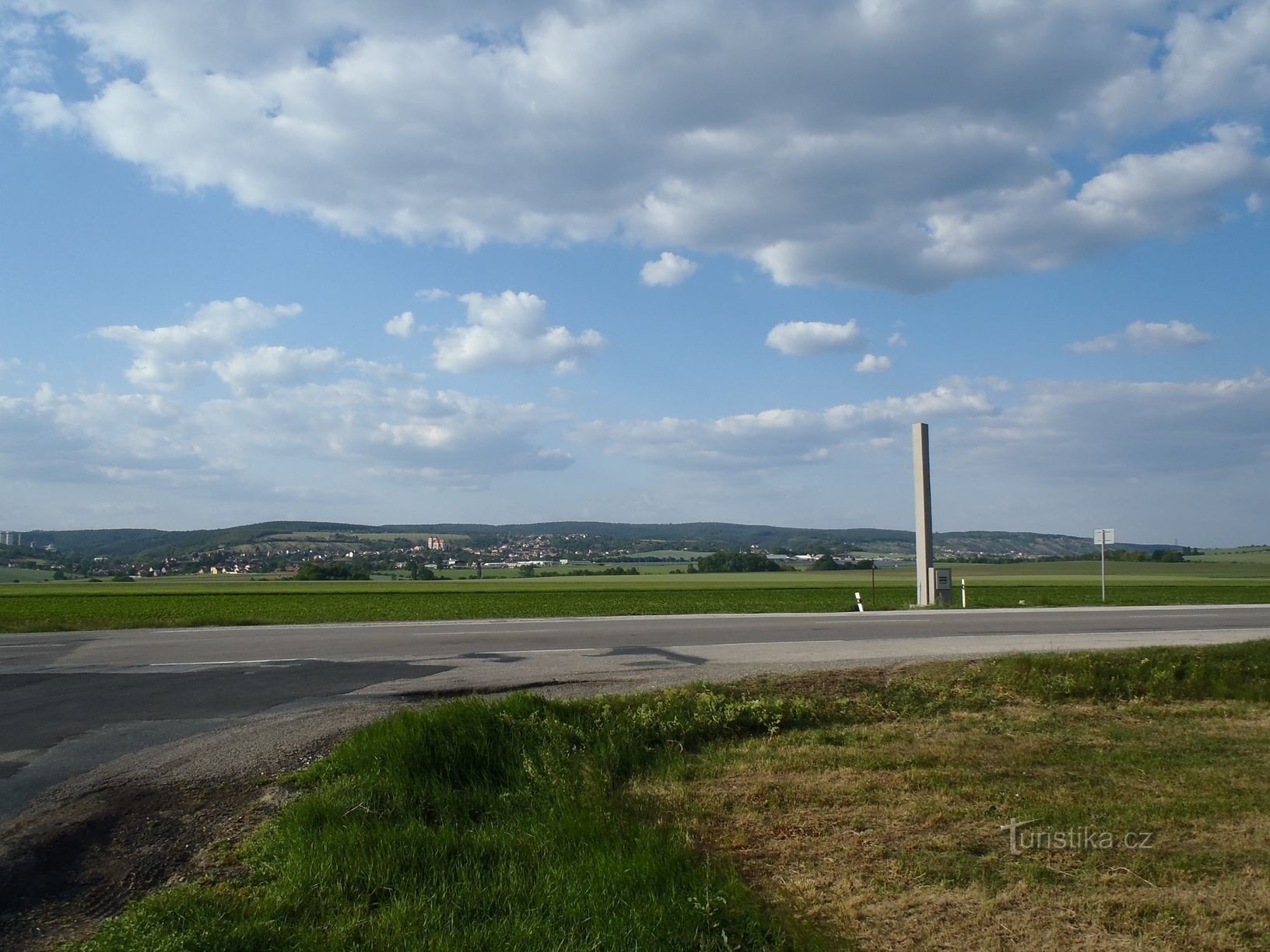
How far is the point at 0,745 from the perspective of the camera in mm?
9148

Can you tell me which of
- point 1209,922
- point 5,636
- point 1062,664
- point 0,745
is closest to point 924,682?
point 1062,664

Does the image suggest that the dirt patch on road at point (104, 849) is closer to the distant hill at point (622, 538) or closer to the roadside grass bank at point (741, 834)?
the roadside grass bank at point (741, 834)

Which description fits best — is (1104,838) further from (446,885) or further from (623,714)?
(623,714)

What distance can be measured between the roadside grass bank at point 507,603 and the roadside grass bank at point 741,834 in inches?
719

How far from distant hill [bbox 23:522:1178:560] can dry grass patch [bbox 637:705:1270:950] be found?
116 meters

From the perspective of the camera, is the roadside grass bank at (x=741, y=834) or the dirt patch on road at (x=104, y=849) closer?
the roadside grass bank at (x=741, y=834)

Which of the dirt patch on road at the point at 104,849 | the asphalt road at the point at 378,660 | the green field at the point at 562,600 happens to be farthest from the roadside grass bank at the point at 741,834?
the green field at the point at 562,600

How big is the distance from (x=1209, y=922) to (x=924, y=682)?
21.7ft

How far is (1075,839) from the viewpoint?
17.4 feet

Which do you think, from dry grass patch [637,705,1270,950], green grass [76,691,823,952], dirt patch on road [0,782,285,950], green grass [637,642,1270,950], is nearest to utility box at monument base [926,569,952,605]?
green grass [637,642,1270,950]

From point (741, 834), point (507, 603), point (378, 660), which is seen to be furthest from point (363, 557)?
point (741, 834)

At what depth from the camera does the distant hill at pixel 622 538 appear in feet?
432

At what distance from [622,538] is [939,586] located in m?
139

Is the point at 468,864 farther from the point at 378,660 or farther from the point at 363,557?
the point at 363,557
